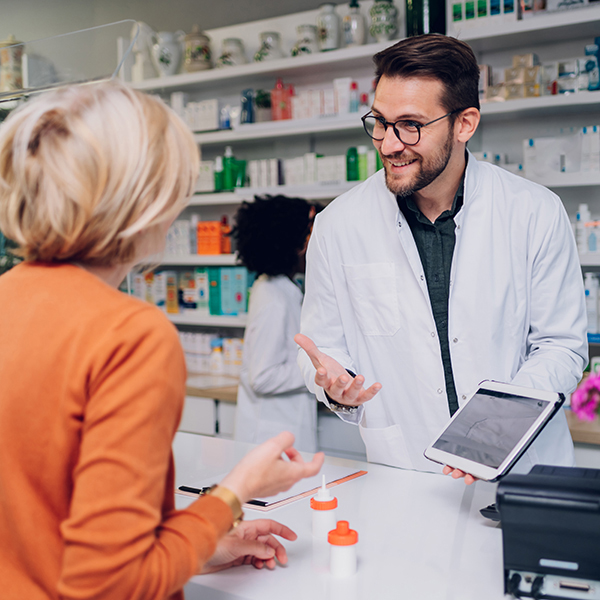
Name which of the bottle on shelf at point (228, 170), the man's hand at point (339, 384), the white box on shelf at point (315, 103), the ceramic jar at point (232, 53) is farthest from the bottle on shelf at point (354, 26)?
the man's hand at point (339, 384)

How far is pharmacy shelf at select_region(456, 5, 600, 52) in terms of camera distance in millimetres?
2885

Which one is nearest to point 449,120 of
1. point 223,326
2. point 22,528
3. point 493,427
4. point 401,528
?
point 493,427

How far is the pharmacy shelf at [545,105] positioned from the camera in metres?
2.91

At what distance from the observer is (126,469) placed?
66 centimetres

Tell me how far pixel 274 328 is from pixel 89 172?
216cm

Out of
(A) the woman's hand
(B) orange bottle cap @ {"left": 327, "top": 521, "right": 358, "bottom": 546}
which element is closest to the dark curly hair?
(B) orange bottle cap @ {"left": 327, "top": 521, "right": 358, "bottom": 546}

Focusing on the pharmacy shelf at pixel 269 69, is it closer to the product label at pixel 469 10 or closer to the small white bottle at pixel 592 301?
the product label at pixel 469 10

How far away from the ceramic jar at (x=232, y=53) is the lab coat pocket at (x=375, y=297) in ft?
8.23

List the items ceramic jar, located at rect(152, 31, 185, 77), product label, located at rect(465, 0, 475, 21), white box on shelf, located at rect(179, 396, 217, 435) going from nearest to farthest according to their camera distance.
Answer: product label, located at rect(465, 0, 475, 21) < white box on shelf, located at rect(179, 396, 217, 435) < ceramic jar, located at rect(152, 31, 185, 77)

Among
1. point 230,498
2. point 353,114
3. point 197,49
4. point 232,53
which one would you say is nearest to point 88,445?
point 230,498

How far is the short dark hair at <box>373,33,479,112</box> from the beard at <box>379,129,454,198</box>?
0.46 feet

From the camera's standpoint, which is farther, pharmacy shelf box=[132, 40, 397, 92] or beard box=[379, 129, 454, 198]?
pharmacy shelf box=[132, 40, 397, 92]

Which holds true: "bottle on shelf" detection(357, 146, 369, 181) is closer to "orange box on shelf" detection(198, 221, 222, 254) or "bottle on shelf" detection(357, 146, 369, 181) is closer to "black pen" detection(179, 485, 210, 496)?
"orange box on shelf" detection(198, 221, 222, 254)

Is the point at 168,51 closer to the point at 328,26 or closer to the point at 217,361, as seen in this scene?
the point at 328,26
